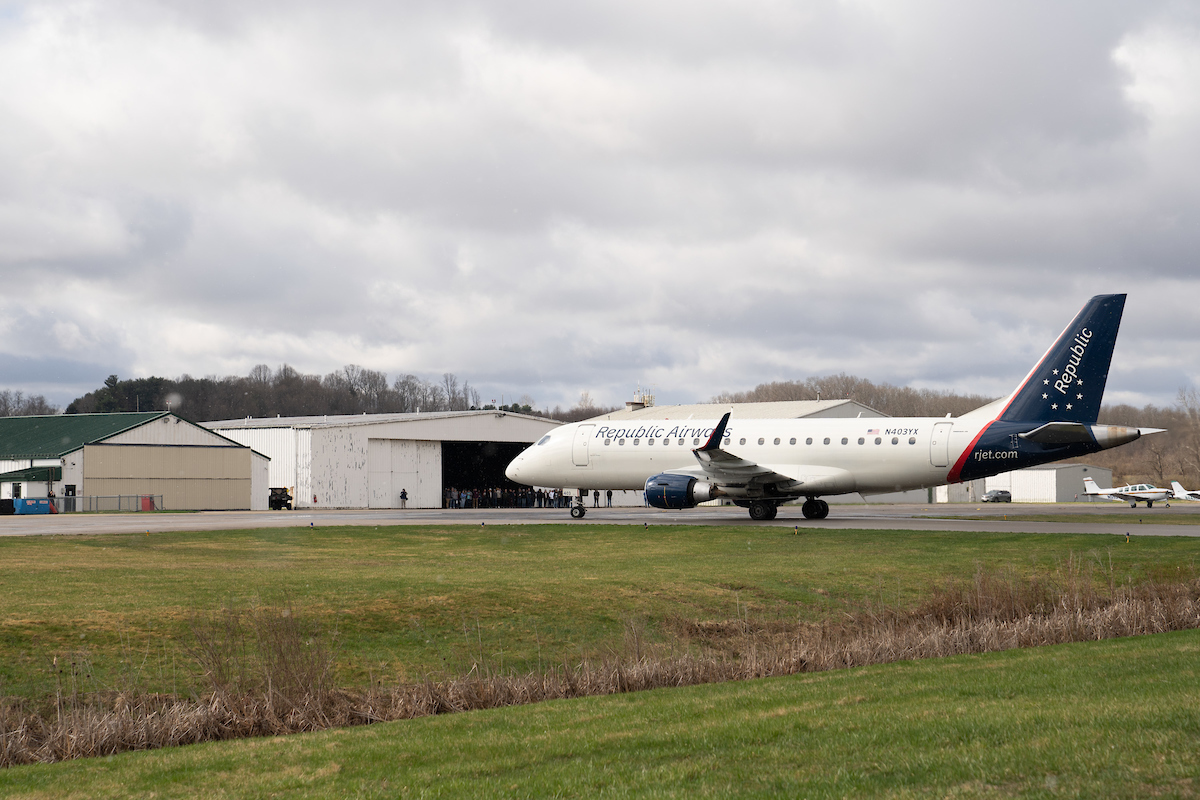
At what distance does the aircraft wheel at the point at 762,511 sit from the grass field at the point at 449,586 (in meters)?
8.09

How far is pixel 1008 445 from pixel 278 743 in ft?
93.2

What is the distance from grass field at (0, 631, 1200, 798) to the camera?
6473mm

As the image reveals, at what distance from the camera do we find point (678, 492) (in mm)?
35906

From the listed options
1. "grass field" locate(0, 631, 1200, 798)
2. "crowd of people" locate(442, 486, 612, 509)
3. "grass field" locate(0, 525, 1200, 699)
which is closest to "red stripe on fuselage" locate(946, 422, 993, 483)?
"grass field" locate(0, 525, 1200, 699)

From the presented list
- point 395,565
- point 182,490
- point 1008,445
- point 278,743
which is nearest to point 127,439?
point 182,490

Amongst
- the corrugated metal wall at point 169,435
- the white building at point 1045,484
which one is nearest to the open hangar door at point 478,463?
the corrugated metal wall at point 169,435

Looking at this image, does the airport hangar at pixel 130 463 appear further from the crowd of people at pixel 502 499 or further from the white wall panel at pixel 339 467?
the crowd of people at pixel 502 499

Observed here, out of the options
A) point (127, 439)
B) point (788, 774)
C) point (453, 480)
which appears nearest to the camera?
point (788, 774)

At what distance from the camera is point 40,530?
32.3 metres

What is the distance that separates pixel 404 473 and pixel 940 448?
40.1 meters

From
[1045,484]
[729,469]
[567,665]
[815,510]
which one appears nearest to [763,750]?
[567,665]

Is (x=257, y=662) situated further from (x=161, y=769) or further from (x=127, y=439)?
(x=127, y=439)

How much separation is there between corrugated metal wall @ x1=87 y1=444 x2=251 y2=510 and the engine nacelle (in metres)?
34.1

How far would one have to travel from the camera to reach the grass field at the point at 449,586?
13820 mm
